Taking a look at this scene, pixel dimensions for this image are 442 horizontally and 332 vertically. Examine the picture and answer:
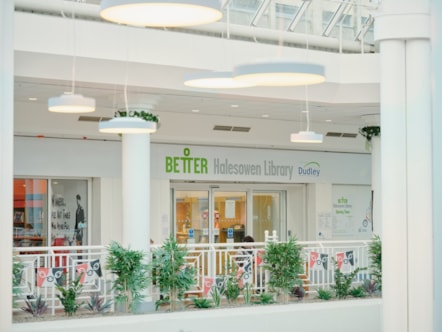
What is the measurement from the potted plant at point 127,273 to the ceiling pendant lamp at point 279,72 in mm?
5693

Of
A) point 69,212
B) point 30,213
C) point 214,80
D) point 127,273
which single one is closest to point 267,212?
point 69,212

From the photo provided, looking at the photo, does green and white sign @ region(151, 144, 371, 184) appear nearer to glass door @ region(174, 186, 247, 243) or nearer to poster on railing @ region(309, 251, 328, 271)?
glass door @ region(174, 186, 247, 243)

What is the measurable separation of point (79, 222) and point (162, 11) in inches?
517

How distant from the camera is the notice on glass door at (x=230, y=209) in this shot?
67.5 feet

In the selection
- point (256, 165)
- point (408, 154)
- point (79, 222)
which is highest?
point (256, 165)

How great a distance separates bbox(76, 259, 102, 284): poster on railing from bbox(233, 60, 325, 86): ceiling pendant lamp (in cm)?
655

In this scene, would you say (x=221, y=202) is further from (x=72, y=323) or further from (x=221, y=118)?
(x=72, y=323)

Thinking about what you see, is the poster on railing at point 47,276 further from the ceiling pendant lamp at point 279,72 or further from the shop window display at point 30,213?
the ceiling pendant lamp at point 279,72

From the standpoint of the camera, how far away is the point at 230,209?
2064 centimetres

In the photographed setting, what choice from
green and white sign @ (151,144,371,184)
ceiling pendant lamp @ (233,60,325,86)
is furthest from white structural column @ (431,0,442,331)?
green and white sign @ (151,144,371,184)

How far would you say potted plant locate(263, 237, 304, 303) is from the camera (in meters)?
13.4

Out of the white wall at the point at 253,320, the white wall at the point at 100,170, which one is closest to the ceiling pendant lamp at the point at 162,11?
the white wall at the point at 253,320

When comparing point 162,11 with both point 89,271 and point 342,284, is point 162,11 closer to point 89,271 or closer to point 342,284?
point 89,271

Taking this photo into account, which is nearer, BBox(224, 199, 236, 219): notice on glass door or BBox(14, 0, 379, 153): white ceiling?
BBox(14, 0, 379, 153): white ceiling
